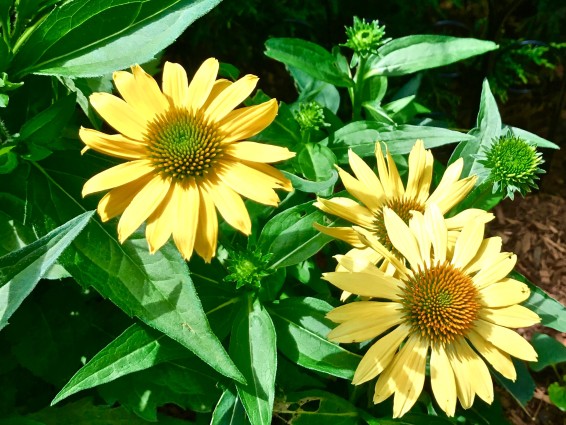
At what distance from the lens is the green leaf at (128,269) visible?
3.28 feet

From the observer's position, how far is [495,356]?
113cm

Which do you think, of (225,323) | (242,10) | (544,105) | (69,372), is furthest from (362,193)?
(544,105)

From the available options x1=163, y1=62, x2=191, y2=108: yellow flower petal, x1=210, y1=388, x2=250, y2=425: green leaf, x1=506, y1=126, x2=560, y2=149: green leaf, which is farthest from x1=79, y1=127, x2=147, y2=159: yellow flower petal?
x1=506, y1=126, x2=560, y2=149: green leaf

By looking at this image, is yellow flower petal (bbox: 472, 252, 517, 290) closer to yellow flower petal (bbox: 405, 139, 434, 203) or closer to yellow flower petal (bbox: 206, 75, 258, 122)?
yellow flower petal (bbox: 405, 139, 434, 203)

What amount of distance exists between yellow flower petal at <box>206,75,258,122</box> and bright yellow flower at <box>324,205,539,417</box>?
0.31 metres

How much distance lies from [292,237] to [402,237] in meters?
0.21

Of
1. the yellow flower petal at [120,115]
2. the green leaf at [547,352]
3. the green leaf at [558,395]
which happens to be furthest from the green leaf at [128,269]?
the green leaf at [558,395]

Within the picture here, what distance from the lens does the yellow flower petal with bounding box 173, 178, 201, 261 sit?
98 cm

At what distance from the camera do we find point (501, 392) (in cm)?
178

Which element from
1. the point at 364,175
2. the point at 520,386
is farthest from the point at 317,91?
the point at 520,386

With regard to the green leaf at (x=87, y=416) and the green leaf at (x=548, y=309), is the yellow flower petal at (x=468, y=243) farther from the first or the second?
the green leaf at (x=87, y=416)

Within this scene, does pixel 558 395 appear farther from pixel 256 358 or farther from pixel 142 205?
pixel 142 205

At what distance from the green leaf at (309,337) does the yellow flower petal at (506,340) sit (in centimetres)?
24

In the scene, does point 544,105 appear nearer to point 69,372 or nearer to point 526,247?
point 526,247
